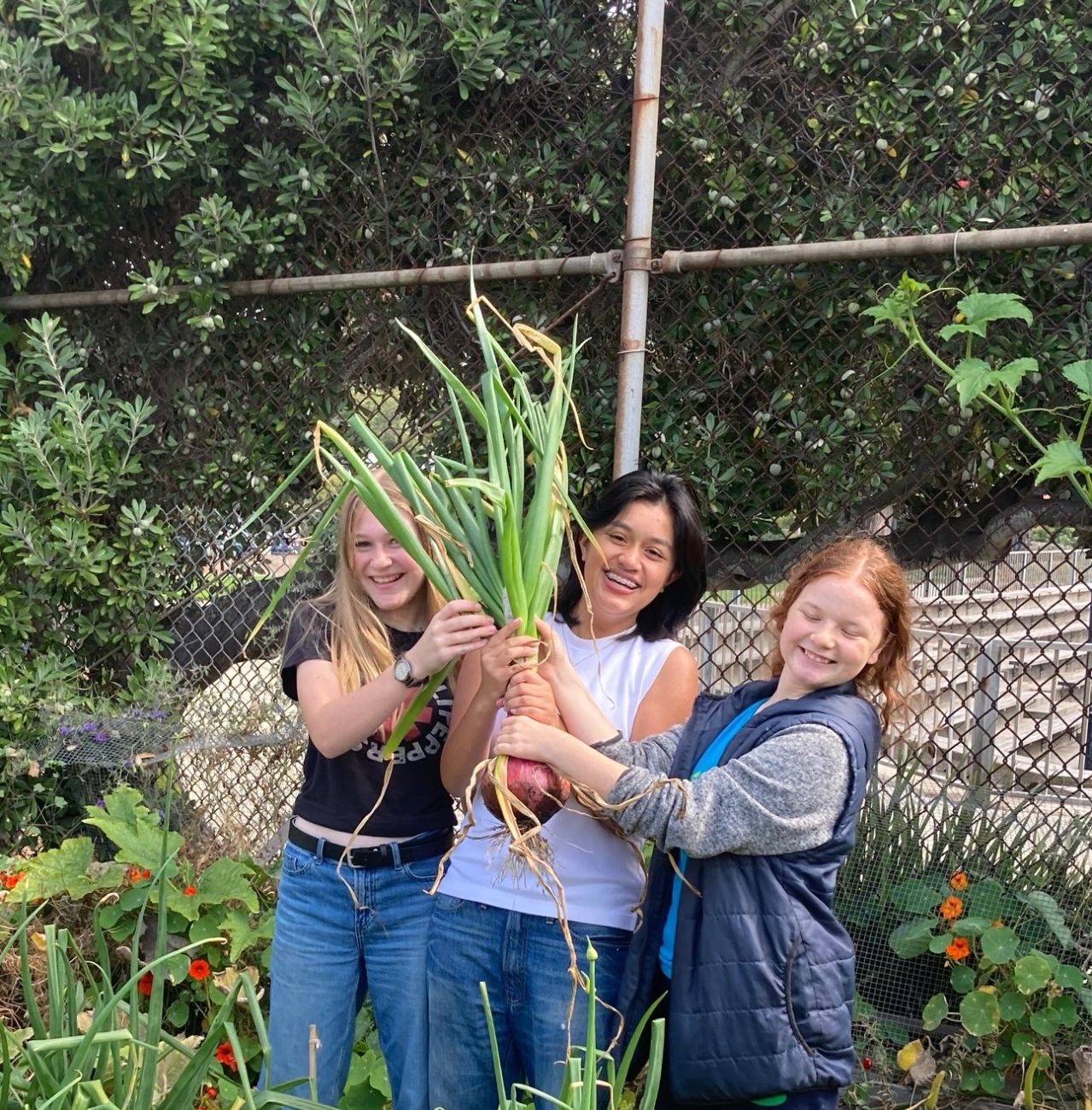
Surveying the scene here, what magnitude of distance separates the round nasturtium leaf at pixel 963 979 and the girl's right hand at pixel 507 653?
1529 mm

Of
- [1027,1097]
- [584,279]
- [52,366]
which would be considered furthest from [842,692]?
[52,366]

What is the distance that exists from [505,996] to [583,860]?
28cm

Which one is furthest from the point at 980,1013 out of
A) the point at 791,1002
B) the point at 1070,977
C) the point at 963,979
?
the point at 791,1002

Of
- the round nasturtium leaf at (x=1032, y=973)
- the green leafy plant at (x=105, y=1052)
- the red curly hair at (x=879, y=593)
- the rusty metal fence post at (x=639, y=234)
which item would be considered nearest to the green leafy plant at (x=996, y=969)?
the round nasturtium leaf at (x=1032, y=973)

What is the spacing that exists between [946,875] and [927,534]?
88 cm

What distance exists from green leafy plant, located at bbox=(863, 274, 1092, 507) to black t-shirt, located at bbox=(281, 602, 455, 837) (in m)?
1.35

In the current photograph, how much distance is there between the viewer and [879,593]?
179 centimetres

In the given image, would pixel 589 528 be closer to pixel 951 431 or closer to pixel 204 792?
pixel 951 431

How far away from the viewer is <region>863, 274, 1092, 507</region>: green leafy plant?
7.61ft

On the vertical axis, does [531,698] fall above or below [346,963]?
above

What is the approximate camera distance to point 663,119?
2898 mm

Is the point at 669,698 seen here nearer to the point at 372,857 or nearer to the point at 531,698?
the point at 531,698

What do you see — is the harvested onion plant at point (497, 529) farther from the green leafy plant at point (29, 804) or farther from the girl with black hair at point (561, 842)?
the green leafy plant at point (29, 804)

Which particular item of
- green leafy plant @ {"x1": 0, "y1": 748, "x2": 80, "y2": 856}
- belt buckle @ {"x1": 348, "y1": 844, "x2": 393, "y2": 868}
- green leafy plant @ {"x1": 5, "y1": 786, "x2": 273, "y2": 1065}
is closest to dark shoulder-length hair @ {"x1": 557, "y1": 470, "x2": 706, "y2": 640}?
belt buckle @ {"x1": 348, "y1": 844, "x2": 393, "y2": 868}
